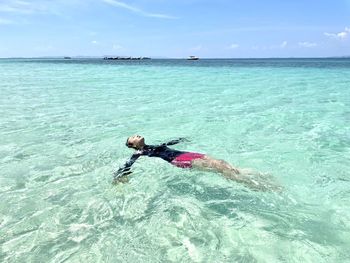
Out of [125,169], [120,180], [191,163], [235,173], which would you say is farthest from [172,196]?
[125,169]

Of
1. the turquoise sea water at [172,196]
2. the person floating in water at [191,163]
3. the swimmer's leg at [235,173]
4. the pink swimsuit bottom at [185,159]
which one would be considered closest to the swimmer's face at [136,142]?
the person floating in water at [191,163]

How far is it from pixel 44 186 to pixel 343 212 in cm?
508

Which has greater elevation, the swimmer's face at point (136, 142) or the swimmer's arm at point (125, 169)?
the swimmer's face at point (136, 142)

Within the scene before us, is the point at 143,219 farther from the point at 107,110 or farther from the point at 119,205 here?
the point at 107,110

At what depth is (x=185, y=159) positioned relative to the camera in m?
6.74

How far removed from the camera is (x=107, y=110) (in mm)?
14367

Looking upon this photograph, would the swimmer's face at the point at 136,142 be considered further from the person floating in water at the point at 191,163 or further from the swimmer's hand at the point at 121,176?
the swimmer's hand at the point at 121,176

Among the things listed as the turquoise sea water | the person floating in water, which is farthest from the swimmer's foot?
the turquoise sea water

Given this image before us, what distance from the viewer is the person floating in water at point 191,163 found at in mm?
6105

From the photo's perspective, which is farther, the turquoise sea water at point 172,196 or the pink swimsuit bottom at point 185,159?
the pink swimsuit bottom at point 185,159

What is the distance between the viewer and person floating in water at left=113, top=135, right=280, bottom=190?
6.11 metres

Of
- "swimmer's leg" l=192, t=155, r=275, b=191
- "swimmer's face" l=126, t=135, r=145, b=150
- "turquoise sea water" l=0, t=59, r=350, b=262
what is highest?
"swimmer's face" l=126, t=135, r=145, b=150

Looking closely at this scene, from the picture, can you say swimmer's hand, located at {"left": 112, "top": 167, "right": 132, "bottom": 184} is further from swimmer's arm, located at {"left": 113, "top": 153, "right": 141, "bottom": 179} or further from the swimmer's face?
the swimmer's face

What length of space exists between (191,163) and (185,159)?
16 centimetres
